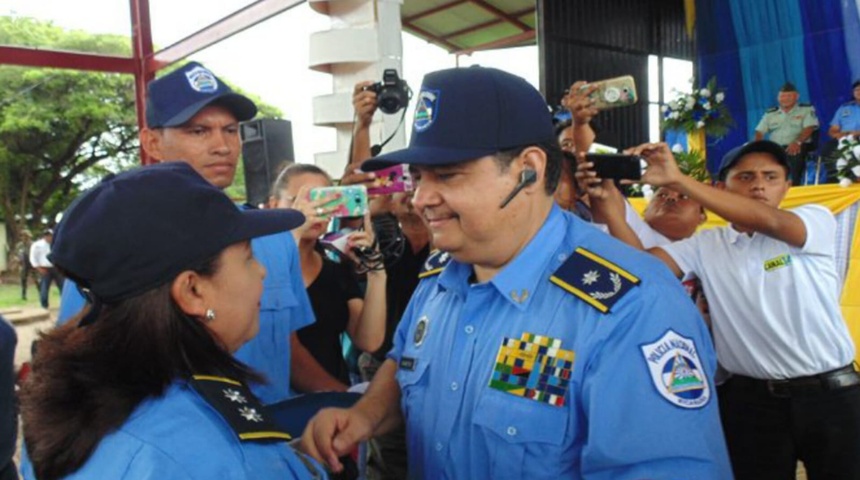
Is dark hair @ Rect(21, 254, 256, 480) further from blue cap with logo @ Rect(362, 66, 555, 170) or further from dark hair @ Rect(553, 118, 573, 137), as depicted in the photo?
dark hair @ Rect(553, 118, 573, 137)

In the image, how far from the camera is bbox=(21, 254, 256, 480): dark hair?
1.01m

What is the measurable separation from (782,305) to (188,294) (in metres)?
2.12

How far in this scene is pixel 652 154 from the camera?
2248 millimetres

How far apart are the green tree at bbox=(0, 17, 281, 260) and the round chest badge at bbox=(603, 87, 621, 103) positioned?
14.9 meters

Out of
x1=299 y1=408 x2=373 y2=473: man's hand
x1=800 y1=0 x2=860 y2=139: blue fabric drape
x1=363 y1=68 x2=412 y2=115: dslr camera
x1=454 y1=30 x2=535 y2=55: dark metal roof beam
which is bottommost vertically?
x1=299 y1=408 x2=373 y2=473: man's hand

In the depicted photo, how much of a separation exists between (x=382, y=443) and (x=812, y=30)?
11.8m

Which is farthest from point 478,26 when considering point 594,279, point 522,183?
point 594,279

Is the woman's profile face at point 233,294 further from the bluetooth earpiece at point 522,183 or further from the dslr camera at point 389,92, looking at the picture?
the dslr camera at point 389,92

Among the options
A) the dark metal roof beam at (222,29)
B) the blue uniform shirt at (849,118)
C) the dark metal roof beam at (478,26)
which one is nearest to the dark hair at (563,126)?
the dark metal roof beam at (222,29)

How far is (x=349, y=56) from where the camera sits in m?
6.14

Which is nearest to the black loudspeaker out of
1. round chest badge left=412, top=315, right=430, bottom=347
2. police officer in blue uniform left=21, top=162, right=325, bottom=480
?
round chest badge left=412, top=315, right=430, bottom=347

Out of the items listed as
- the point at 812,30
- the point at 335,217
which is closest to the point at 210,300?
the point at 335,217

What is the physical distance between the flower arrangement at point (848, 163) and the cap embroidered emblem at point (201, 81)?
444 centimetres

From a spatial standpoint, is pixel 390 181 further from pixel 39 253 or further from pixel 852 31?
pixel 39 253
